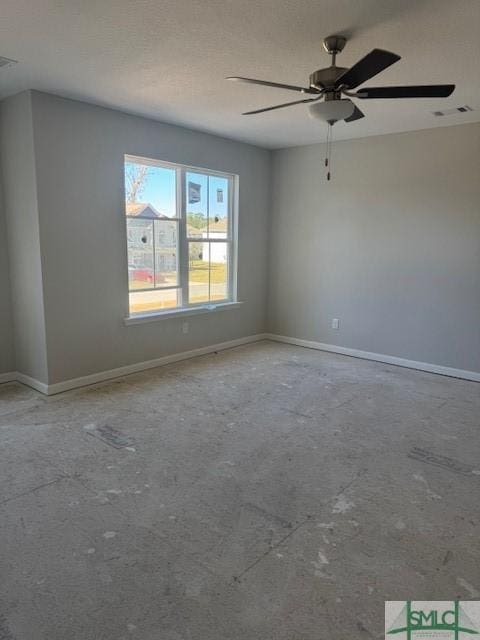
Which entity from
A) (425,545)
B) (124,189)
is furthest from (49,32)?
(425,545)

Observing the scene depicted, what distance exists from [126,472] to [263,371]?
2.26m

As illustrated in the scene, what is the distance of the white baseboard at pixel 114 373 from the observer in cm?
386

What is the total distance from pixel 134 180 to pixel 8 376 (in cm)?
226

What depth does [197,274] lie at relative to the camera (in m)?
5.13

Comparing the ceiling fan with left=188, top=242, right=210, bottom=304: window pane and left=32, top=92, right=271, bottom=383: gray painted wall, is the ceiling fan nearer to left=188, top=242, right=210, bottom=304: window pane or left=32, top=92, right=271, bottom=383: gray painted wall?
left=32, top=92, right=271, bottom=383: gray painted wall

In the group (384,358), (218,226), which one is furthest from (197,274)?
(384,358)

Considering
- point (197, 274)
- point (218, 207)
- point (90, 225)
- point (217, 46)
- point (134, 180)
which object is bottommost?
point (197, 274)

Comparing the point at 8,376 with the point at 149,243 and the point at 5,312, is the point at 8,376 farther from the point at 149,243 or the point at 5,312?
the point at 149,243

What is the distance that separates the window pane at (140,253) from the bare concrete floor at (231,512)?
1.24 meters

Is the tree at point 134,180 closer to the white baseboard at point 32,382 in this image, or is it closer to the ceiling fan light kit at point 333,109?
the white baseboard at point 32,382

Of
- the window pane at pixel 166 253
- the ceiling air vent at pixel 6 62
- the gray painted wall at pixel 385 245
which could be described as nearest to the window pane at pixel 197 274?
the window pane at pixel 166 253

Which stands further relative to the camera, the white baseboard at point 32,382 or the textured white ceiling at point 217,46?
the white baseboard at point 32,382

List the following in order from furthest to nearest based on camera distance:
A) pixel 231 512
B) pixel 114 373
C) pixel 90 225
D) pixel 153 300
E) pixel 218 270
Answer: pixel 218 270 < pixel 153 300 < pixel 114 373 < pixel 90 225 < pixel 231 512

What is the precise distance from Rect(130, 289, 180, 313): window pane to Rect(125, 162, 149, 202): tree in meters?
0.96
